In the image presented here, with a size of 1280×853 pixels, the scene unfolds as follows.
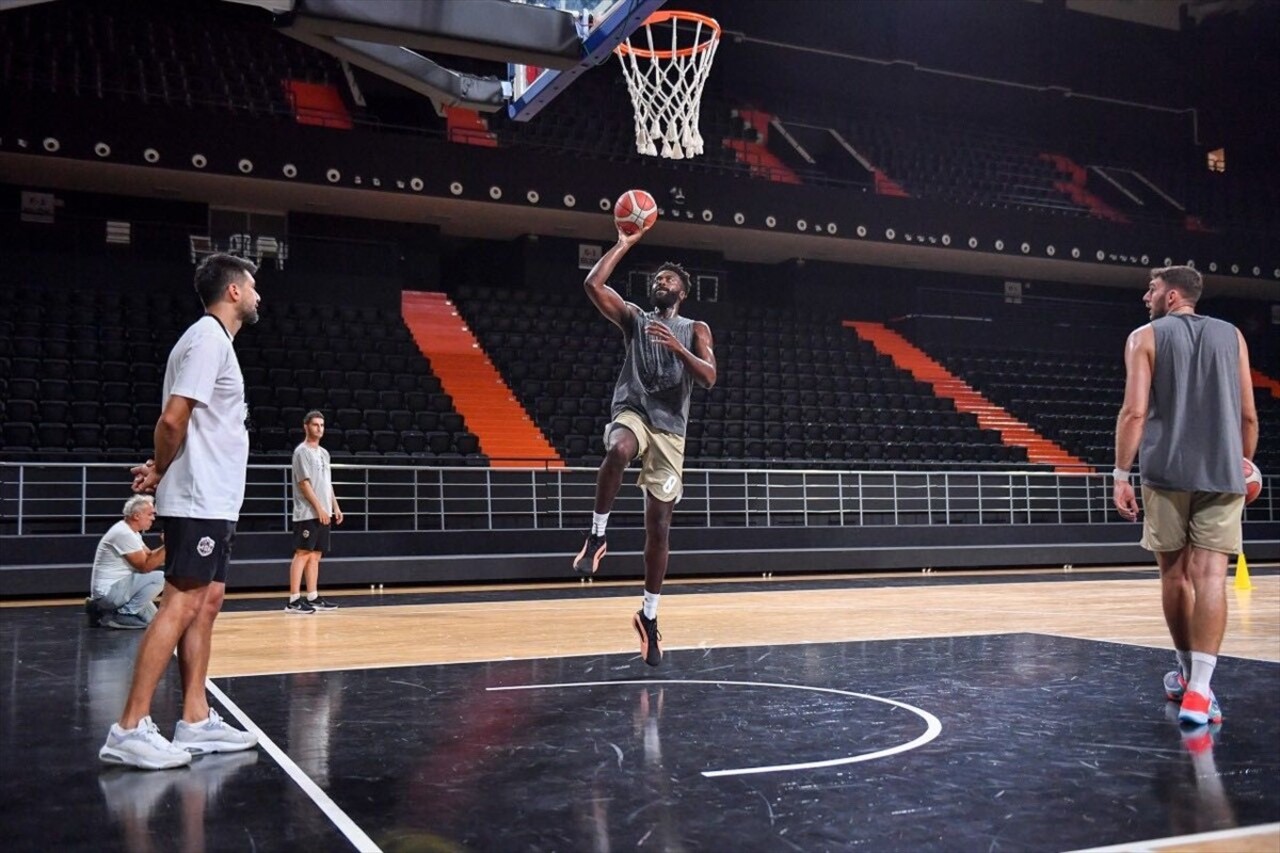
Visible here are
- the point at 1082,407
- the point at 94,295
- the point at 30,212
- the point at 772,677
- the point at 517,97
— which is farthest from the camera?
the point at 1082,407

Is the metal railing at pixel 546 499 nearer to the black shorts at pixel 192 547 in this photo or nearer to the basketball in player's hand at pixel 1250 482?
the black shorts at pixel 192 547

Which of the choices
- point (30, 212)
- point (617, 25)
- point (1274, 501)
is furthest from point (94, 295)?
point (1274, 501)

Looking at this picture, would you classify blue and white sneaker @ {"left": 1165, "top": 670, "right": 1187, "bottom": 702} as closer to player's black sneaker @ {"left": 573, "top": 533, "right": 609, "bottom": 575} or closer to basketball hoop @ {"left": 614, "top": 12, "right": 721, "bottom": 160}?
player's black sneaker @ {"left": 573, "top": 533, "right": 609, "bottom": 575}

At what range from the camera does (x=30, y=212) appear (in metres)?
17.5

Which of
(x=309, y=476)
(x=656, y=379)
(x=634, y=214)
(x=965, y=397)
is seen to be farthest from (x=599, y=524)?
(x=965, y=397)

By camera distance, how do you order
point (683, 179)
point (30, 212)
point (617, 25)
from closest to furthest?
point (617, 25)
point (30, 212)
point (683, 179)

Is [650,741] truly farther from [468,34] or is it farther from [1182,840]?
[468,34]

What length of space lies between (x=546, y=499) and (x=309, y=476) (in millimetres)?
4900

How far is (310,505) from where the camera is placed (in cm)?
905

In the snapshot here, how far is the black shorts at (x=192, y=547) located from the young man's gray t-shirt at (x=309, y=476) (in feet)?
17.9

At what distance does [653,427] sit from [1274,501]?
59.1 feet

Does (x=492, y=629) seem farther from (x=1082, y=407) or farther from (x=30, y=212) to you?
(x=1082, y=407)

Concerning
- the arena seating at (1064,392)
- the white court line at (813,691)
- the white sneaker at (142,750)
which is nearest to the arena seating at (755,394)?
the arena seating at (1064,392)

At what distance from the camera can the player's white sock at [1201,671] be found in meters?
4.05
